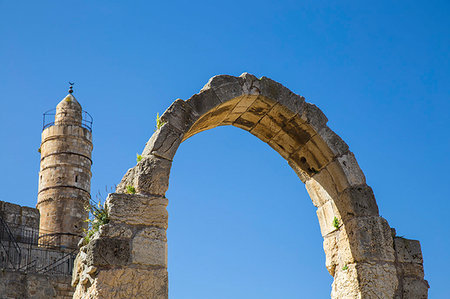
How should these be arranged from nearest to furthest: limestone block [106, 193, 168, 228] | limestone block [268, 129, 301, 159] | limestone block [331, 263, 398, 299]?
limestone block [106, 193, 168, 228] → limestone block [331, 263, 398, 299] → limestone block [268, 129, 301, 159]

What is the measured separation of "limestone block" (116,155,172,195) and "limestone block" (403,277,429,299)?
308 cm

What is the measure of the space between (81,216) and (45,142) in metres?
3.96

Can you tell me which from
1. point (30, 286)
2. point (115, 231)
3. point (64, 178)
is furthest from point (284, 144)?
point (64, 178)

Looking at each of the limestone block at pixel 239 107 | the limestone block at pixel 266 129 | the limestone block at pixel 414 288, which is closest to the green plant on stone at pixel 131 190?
the limestone block at pixel 239 107

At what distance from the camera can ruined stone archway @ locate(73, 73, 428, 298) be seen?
5.86 m

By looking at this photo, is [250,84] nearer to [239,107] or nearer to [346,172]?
[239,107]

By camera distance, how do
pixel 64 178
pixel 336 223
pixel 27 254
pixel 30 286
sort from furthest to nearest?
1. pixel 64 178
2. pixel 27 254
3. pixel 30 286
4. pixel 336 223

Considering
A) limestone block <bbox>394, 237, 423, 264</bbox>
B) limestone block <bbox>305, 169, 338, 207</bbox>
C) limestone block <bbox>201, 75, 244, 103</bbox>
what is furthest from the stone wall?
limestone block <bbox>394, 237, 423, 264</bbox>

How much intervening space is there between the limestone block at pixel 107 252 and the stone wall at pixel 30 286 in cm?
1109

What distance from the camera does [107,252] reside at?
580 centimetres

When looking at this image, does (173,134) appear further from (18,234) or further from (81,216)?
(81,216)

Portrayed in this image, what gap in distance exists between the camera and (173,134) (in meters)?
6.47

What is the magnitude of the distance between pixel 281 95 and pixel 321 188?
4.40ft

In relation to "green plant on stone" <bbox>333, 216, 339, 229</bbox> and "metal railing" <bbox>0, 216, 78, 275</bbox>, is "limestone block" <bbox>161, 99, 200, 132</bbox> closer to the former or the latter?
"green plant on stone" <bbox>333, 216, 339, 229</bbox>
